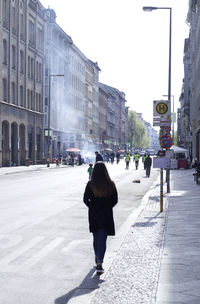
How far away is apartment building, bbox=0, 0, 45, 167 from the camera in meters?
50.7

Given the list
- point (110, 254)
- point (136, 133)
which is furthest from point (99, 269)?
point (136, 133)

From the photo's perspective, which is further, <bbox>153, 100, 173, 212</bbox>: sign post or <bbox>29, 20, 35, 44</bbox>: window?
<bbox>29, 20, 35, 44</bbox>: window

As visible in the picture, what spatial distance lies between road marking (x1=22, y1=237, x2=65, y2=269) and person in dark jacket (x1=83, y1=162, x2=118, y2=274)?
1.15 metres

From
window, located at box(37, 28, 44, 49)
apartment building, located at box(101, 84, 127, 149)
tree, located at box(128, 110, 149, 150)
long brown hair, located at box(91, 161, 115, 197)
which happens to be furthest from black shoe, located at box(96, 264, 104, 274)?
tree, located at box(128, 110, 149, 150)

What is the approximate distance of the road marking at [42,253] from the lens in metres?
7.89

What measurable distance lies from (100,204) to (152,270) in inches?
44.3

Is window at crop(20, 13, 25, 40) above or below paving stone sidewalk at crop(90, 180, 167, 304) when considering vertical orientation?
above

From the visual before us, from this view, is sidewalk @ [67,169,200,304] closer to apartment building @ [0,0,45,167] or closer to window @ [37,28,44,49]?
apartment building @ [0,0,45,167]

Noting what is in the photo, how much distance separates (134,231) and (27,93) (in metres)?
48.3

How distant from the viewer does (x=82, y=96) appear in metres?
101

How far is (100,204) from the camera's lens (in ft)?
23.9

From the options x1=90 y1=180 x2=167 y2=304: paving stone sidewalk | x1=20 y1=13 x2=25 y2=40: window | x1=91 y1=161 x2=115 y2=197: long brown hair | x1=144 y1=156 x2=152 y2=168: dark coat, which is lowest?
x1=90 y1=180 x2=167 y2=304: paving stone sidewalk

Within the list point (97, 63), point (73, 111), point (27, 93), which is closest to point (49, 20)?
point (27, 93)

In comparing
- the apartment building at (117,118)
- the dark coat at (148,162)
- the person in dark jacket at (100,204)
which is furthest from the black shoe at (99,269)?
the apartment building at (117,118)
